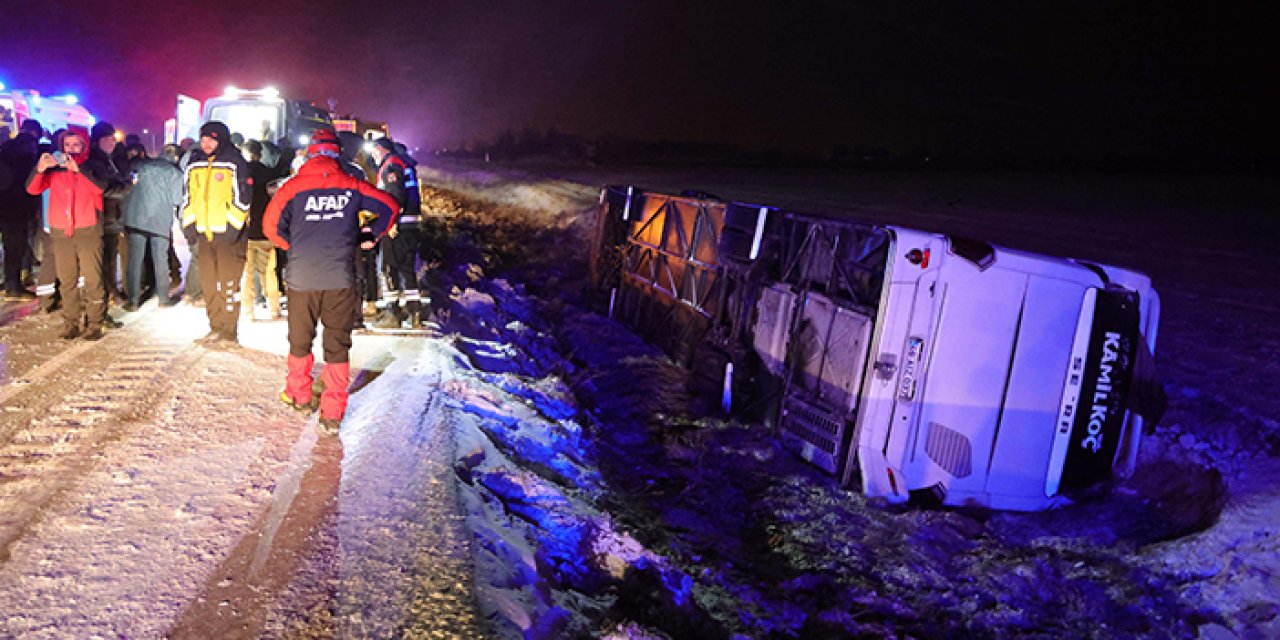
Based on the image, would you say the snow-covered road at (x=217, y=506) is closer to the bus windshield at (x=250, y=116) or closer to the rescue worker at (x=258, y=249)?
the rescue worker at (x=258, y=249)

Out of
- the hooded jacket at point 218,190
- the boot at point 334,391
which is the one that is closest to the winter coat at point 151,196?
the hooded jacket at point 218,190

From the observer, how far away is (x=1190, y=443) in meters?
6.66

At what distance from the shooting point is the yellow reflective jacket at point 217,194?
6922mm

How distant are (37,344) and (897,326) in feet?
23.5

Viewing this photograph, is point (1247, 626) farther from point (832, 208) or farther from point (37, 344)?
point (832, 208)

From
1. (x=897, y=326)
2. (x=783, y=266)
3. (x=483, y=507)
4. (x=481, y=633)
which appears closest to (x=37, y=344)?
(x=483, y=507)

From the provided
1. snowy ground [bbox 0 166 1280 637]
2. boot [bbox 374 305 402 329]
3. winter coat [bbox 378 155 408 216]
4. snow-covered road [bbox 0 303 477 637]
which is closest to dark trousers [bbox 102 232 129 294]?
snowy ground [bbox 0 166 1280 637]

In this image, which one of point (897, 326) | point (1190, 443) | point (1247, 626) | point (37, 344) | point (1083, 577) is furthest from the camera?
point (37, 344)

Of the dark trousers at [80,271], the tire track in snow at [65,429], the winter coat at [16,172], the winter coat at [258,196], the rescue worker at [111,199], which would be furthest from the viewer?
the winter coat at [16,172]

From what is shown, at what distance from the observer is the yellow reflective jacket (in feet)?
22.7

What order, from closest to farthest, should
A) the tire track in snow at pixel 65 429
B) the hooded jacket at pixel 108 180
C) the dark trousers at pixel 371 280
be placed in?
1. the tire track in snow at pixel 65 429
2. the hooded jacket at pixel 108 180
3. the dark trousers at pixel 371 280

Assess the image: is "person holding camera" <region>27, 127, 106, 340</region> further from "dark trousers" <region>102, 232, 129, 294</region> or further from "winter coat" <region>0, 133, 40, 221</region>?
"winter coat" <region>0, 133, 40, 221</region>

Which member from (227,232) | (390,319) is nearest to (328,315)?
(227,232)

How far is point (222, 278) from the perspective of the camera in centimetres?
716
